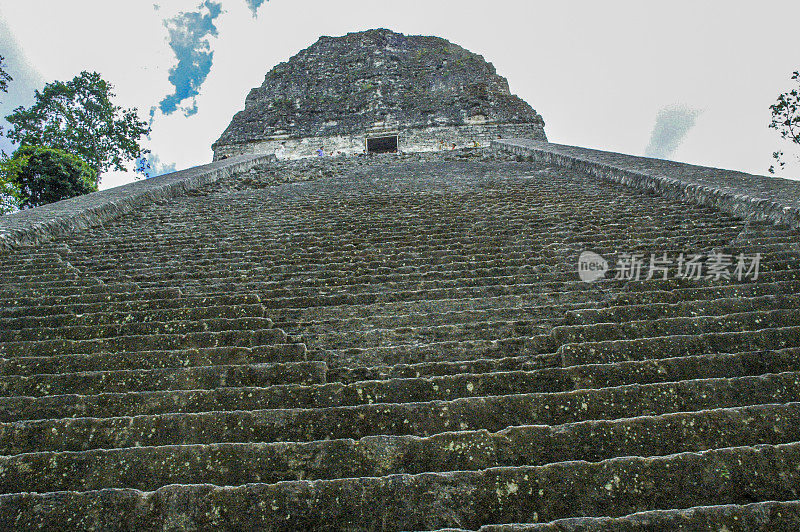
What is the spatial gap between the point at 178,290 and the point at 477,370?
2355mm

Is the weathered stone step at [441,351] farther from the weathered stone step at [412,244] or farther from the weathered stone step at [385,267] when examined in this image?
the weathered stone step at [412,244]

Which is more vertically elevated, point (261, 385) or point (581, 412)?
point (581, 412)

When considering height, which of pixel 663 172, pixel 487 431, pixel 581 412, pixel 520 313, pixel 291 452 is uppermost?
pixel 663 172

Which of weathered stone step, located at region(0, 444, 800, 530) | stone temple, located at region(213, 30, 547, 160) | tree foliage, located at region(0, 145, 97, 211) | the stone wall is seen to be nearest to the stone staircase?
weathered stone step, located at region(0, 444, 800, 530)

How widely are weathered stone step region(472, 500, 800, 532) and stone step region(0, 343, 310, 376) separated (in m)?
1.43

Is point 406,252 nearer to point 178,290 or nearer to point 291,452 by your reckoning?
point 178,290

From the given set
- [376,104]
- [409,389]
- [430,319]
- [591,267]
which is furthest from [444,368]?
[376,104]

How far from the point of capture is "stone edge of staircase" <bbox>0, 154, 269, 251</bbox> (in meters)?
4.31

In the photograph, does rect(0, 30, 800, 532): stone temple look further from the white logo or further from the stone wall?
the stone wall

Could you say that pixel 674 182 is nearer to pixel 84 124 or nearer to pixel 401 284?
pixel 401 284

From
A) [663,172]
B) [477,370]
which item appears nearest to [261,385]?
[477,370]

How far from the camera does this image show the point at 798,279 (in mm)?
2545

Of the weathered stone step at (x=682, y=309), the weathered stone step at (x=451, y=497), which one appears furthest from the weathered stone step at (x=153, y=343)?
the weathered stone step at (x=682, y=309)

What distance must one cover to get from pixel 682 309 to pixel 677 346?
44 cm
